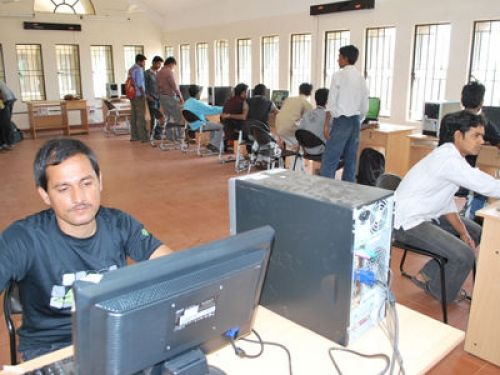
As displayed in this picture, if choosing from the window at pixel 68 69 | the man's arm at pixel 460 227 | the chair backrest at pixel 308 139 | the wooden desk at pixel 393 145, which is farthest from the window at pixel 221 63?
the man's arm at pixel 460 227

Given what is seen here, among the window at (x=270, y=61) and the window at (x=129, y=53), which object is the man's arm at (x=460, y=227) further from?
the window at (x=129, y=53)

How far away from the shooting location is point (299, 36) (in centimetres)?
839

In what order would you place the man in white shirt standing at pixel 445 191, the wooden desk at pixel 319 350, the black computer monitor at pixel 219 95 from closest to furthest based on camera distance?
the wooden desk at pixel 319 350, the man in white shirt standing at pixel 445 191, the black computer monitor at pixel 219 95

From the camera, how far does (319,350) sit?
1.26 meters

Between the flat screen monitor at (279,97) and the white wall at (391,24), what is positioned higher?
the white wall at (391,24)

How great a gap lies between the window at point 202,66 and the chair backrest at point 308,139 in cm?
625

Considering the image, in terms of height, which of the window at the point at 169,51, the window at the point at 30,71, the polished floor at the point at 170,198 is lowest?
the polished floor at the point at 170,198

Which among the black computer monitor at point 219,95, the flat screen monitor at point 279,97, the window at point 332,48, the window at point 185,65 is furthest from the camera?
the window at point 185,65

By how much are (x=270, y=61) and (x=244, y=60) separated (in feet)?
2.63

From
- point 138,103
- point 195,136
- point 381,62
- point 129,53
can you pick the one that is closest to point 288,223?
point 381,62

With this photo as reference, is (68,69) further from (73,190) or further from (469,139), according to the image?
(73,190)

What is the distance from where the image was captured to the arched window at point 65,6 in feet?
33.9

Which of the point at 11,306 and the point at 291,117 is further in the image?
the point at 291,117

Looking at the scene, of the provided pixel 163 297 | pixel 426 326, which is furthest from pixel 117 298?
pixel 426 326
